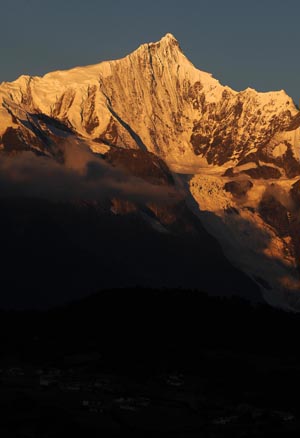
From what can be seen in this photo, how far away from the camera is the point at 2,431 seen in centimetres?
19988

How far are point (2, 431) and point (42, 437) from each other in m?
5.18

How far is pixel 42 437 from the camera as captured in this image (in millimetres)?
199875
